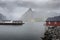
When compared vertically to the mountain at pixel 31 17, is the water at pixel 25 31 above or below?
below

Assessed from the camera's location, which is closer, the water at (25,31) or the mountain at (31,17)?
the mountain at (31,17)

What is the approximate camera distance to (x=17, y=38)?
5.41 m

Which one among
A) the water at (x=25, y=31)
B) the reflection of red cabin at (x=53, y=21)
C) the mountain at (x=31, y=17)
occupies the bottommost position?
the water at (x=25, y=31)

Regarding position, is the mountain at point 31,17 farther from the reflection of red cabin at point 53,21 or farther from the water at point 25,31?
the reflection of red cabin at point 53,21

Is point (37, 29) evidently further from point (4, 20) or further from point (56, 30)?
point (4, 20)

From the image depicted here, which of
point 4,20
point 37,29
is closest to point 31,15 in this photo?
point 37,29

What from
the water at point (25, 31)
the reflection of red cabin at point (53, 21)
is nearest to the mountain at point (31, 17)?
the water at point (25, 31)

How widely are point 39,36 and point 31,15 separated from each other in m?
0.83

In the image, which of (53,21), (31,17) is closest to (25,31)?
(31,17)

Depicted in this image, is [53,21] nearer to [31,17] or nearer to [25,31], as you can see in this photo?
Result: [31,17]

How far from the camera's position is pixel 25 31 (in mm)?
5316

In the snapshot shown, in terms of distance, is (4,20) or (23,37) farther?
(23,37)

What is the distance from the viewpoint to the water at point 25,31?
495 cm

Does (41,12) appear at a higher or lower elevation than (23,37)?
higher
